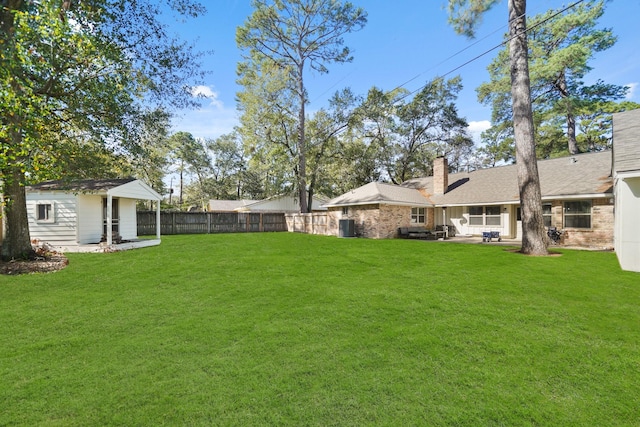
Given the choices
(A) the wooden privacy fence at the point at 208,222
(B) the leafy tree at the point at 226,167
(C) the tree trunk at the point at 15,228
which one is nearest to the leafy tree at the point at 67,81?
(C) the tree trunk at the point at 15,228

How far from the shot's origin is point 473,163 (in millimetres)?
38469

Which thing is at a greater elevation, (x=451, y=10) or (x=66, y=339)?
(x=451, y=10)

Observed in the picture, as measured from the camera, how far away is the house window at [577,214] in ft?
42.3

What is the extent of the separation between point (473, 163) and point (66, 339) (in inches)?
1694

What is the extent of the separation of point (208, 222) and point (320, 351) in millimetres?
20292

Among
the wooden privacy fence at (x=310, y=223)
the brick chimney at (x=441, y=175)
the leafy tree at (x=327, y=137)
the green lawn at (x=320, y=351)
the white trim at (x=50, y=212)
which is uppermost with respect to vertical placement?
the leafy tree at (x=327, y=137)

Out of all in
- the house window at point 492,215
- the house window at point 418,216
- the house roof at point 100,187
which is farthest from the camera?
the house window at point 418,216

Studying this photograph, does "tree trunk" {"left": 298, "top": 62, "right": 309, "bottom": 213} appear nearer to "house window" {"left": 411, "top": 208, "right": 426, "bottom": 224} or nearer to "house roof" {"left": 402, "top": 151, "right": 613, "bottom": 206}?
"house window" {"left": 411, "top": 208, "right": 426, "bottom": 224}

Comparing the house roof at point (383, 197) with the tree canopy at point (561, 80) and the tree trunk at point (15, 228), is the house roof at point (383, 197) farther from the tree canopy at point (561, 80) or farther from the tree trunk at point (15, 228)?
the tree trunk at point (15, 228)

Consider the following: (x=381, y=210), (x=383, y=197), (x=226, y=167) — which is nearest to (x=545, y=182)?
(x=383, y=197)

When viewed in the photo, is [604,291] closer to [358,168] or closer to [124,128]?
[124,128]

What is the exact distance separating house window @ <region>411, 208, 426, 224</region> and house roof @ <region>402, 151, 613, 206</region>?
1.00 metres

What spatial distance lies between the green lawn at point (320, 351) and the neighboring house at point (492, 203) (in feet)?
24.2

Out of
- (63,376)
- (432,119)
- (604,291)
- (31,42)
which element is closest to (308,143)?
(432,119)
